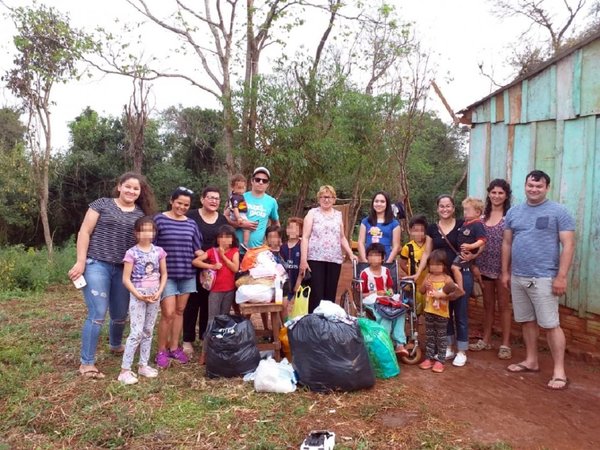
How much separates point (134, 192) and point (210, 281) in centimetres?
107

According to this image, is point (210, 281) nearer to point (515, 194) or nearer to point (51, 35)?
point (515, 194)

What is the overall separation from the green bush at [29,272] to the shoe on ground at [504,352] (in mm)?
7292

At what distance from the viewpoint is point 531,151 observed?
5535 millimetres

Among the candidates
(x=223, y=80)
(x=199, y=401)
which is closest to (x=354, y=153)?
(x=223, y=80)

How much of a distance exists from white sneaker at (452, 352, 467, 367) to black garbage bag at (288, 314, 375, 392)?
1.11 metres

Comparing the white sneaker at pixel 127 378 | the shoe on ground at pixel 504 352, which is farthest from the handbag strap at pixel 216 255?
the shoe on ground at pixel 504 352

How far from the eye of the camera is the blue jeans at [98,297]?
4.18 metres

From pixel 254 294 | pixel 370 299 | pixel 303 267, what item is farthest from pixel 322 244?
pixel 254 294

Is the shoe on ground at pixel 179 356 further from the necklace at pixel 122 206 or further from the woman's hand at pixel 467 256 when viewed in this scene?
the woman's hand at pixel 467 256

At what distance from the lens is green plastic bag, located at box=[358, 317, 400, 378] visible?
4.32m

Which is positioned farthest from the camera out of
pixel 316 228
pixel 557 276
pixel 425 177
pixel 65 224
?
pixel 425 177

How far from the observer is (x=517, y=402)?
3930mm

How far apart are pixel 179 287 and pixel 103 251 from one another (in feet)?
2.50

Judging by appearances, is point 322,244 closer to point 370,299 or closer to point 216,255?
point 370,299
